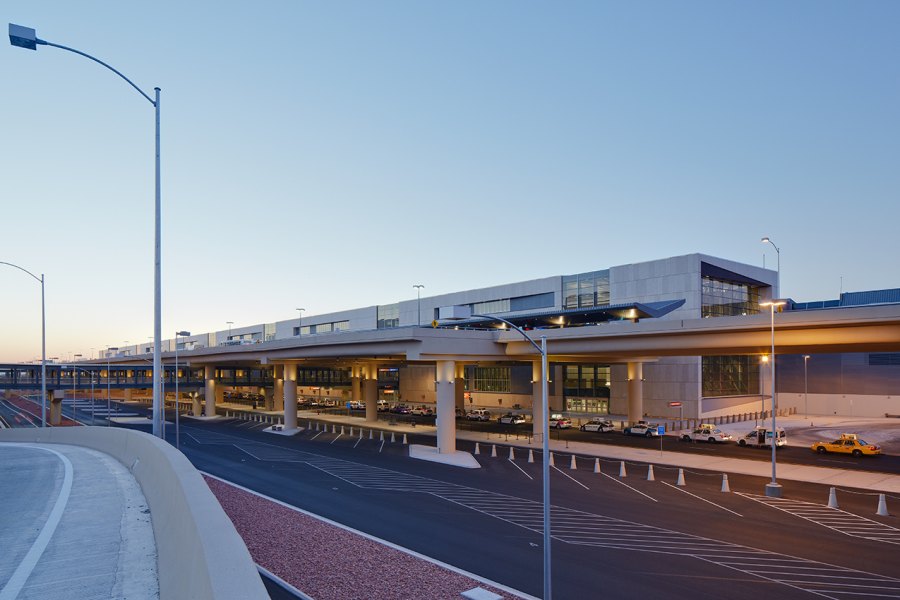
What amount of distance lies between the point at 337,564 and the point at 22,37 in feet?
54.0

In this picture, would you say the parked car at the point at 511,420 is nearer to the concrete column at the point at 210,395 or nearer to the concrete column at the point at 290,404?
the concrete column at the point at 290,404

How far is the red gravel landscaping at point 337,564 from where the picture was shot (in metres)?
14.2

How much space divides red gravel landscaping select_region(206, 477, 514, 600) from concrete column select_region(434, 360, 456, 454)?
2367 cm

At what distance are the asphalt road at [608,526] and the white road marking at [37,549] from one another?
10085 millimetres

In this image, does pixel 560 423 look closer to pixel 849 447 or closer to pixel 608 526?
pixel 849 447

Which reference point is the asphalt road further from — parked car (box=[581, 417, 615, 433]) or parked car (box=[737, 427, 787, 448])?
parked car (box=[581, 417, 615, 433])

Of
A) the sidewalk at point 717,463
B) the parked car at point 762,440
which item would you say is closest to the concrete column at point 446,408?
the sidewalk at point 717,463

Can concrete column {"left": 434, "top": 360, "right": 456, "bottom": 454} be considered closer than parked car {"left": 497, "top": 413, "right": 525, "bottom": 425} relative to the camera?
Yes

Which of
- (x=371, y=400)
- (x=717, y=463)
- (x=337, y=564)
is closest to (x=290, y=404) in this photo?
(x=371, y=400)

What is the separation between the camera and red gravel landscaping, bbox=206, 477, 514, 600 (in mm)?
14211

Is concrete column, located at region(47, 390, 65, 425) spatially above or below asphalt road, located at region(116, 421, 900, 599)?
below

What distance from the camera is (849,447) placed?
42688 millimetres

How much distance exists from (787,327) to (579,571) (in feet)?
75.4

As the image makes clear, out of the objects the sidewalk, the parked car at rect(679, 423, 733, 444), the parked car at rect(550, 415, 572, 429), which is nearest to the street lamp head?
the sidewalk
